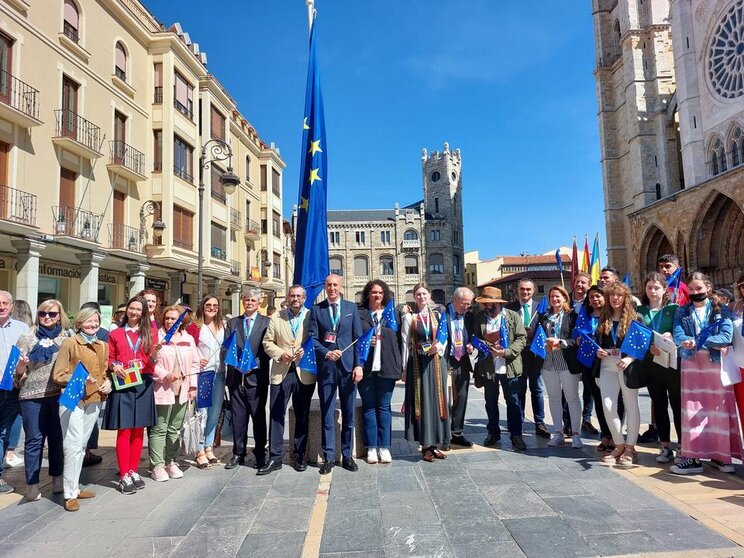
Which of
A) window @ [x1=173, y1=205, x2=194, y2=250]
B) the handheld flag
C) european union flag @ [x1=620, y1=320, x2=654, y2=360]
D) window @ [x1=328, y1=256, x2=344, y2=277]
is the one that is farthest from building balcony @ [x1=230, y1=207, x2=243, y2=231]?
window @ [x1=328, y1=256, x2=344, y2=277]

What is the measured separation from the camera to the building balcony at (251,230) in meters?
28.0

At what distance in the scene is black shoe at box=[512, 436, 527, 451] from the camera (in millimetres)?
5793

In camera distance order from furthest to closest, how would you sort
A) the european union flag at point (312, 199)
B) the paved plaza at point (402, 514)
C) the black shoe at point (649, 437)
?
the european union flag at point (312, 199) < the black shoe at point (649, 437) < the paved plaza at point (402, 514)

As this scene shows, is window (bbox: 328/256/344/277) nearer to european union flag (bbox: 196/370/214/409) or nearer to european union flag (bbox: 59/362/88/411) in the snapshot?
european union flag (bbox: 196/370/214/409)

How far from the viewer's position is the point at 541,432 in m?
6.44

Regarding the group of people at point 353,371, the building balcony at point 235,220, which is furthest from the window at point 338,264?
the group of people at point 353,371

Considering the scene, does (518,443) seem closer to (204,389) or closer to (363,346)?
(363,346)

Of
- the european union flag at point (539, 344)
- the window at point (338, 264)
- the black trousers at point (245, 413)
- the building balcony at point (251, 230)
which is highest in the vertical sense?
the window at point (338, 264)

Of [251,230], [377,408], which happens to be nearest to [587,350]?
[377,408]

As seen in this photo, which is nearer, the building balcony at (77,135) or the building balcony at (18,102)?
the building balcony at (18,102)

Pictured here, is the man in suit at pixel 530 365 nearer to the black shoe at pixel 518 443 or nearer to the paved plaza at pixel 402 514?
the black shoe at pixel 518 443

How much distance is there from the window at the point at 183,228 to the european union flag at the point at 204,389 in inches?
604

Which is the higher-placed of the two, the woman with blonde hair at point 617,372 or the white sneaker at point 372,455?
the woman with blonde hair at point 617,372

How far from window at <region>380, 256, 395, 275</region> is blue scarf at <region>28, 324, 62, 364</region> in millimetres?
59314
